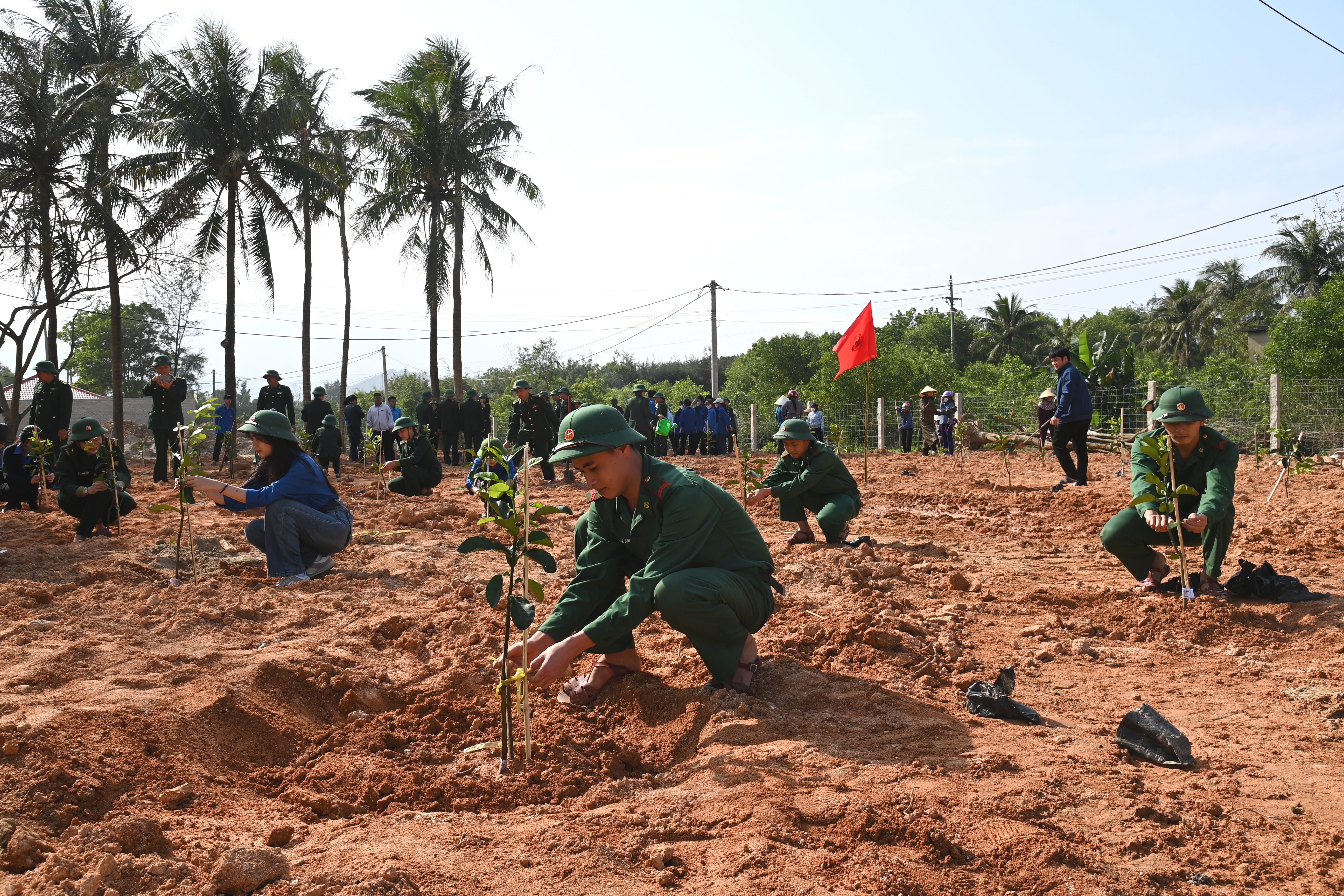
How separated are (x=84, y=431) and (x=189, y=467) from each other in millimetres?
2041

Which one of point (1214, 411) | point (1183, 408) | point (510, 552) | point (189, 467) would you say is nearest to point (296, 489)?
point (189, 467)

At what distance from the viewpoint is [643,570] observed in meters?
3.17

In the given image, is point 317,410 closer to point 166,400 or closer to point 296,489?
point 166,400

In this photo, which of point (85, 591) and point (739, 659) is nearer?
point (739, 659)

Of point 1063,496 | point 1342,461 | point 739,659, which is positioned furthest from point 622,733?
point 1342,461

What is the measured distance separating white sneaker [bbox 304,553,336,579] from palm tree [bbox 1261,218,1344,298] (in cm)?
3645

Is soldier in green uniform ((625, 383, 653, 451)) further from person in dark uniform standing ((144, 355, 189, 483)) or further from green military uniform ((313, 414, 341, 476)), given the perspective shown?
person in dark uniform standing ((144, 355, 189, 483))

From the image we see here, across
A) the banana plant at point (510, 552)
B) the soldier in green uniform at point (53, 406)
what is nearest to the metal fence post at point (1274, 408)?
the banana plant at point (510, 552)

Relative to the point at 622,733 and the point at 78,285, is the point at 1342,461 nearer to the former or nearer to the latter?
the point at 622,733

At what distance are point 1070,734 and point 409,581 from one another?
407cm

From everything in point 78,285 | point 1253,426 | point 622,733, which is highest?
point 78,285

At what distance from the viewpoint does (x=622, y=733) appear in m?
A: 3.25

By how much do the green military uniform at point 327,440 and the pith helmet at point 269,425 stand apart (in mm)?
6243

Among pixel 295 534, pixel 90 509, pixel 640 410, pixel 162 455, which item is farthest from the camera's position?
pixel 640 410
